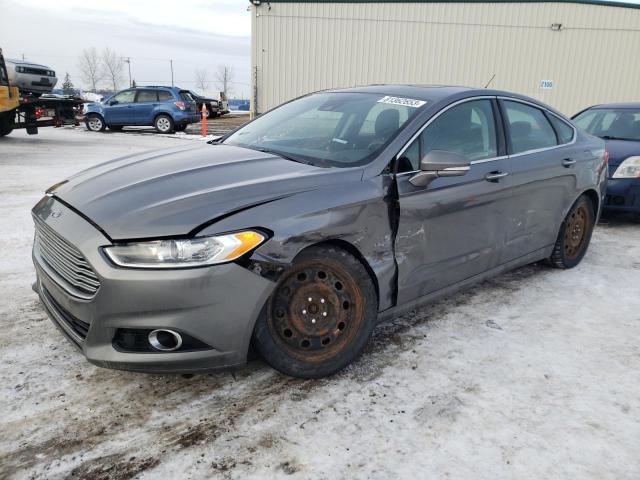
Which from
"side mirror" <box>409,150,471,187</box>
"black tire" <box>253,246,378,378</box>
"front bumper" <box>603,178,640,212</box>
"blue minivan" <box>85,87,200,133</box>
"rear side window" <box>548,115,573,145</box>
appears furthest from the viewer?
"blue minivan" <box>85,87,200,133</box>

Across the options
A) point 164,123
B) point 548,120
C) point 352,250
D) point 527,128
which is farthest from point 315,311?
point 164,123

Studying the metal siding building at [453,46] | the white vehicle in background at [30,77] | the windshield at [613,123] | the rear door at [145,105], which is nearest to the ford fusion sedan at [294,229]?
the windshield at [613,123]

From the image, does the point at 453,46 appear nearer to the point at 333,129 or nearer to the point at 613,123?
the point at 613,123

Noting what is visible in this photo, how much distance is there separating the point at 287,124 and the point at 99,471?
234 centimetres

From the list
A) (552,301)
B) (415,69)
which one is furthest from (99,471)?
(415,69)

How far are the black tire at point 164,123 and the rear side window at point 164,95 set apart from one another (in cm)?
57

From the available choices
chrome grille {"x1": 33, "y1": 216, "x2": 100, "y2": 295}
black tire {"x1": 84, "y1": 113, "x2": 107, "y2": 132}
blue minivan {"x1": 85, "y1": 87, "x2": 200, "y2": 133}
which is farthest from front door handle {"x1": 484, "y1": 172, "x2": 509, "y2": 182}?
black tire {"x1": 84, "y1": 113, "x2": 107, "y2": 132}

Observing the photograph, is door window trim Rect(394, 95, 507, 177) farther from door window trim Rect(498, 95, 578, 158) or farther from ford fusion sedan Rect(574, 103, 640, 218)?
ford fusion sedan Rect(574, 103, 640, 218)

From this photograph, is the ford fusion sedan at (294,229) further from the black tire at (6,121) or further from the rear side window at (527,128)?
the black tire at (6,121)

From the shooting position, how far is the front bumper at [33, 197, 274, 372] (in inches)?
82.4

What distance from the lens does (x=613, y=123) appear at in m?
6.74

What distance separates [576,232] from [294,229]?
10.4 feet

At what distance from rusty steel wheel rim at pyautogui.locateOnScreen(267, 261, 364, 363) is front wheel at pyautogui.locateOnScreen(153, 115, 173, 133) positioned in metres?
16.4

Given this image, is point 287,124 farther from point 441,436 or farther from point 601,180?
point 601,180
